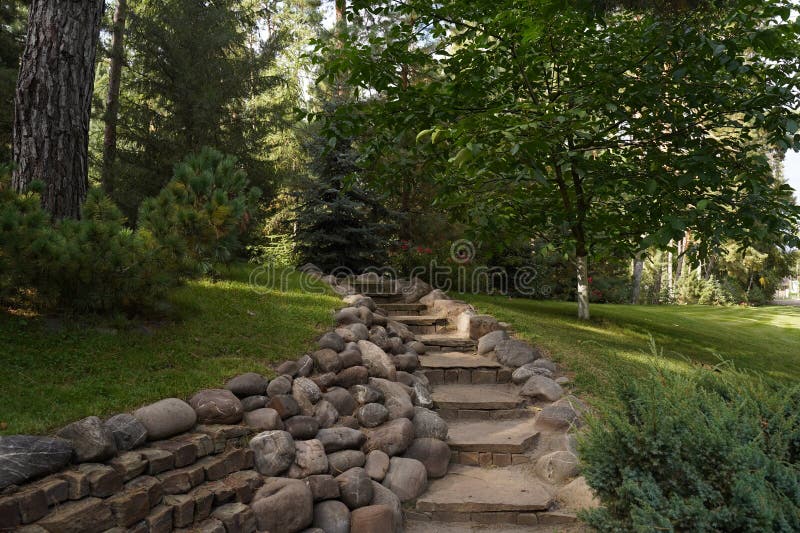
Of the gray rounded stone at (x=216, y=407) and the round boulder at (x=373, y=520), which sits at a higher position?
the gray rounded stone at (x=216, y=407)

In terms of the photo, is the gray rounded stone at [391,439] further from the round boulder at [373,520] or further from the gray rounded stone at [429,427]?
the round boulder at [373,520]

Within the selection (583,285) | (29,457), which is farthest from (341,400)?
(583,285)

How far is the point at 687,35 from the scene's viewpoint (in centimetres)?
499

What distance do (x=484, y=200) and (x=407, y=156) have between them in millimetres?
1405

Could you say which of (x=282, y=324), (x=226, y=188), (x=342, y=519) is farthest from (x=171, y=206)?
(x=342, y=519)

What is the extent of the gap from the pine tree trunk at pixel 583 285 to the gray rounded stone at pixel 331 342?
4265 mm

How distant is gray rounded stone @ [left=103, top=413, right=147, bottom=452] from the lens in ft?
10.1

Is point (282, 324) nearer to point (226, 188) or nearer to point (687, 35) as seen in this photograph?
point (226, 188)

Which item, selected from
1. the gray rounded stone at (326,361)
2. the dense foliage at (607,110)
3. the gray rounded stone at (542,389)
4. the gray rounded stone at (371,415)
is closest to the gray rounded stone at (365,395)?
the gray rounded stone at (371,415)

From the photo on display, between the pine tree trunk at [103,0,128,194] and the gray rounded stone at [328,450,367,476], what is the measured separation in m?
7.96

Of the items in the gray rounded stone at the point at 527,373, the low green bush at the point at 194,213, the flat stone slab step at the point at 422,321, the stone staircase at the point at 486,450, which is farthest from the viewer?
the flat stone slab step at the point at 422,321

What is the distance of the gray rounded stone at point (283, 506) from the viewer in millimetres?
3262

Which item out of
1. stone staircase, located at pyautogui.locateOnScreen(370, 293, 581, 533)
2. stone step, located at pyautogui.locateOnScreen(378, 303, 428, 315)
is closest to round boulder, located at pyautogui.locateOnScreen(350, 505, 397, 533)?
stone staircase, located at pyautogui.locateOnScreen(370, 293, 581, 533)

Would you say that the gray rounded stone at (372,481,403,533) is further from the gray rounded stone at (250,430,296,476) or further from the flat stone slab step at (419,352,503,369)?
the flat stone slab step at (419,352,503,369)
